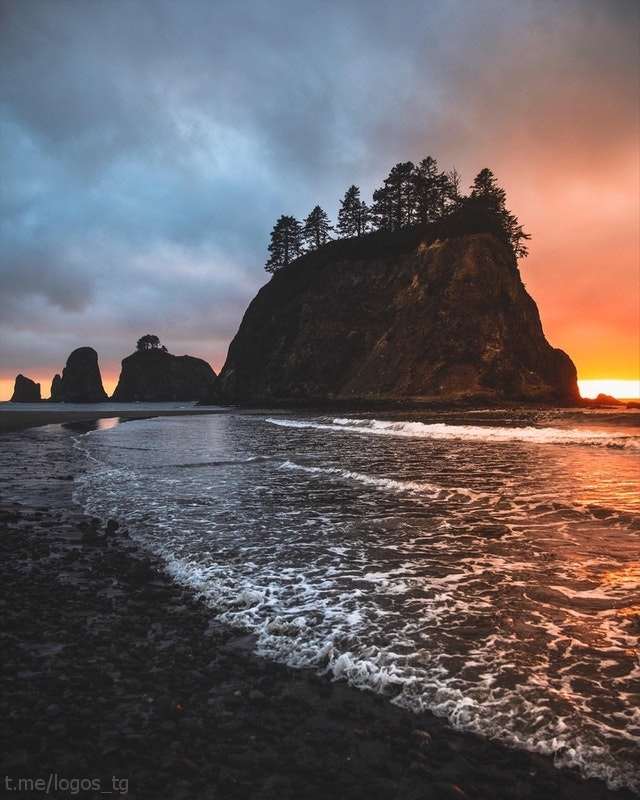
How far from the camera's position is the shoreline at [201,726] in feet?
9.32

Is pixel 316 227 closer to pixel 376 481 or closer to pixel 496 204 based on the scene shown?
pixel 496 204

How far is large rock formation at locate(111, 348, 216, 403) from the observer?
586 feet

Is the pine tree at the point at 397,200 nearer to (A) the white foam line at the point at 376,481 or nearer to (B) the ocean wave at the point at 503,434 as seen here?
(B) the ocean wave at the point at 503,434

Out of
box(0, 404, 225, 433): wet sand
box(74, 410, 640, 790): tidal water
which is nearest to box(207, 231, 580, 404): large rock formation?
box(0, 404, 225, 433): wet sand

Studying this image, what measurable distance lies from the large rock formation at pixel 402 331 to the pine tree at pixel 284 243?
993 cm

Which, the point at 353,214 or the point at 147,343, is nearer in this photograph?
the point at 353,214

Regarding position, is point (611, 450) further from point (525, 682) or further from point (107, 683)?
point (107, 683)

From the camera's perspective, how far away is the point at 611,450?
2084 centimetres

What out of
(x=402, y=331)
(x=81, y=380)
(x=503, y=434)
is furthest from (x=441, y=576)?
(x=81, y=380)

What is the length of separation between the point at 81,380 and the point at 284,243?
396 ft

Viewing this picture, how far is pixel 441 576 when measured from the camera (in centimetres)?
652

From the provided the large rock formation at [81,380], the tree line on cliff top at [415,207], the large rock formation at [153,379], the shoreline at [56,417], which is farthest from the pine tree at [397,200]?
the large rock formation at [81,380]

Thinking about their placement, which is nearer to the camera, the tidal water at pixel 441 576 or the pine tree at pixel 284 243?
the tidal water at pixel 441 576

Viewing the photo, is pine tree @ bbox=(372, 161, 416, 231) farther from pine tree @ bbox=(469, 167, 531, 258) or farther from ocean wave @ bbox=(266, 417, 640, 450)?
ocean wave @ bbox=(266, 417, 640, 450)
